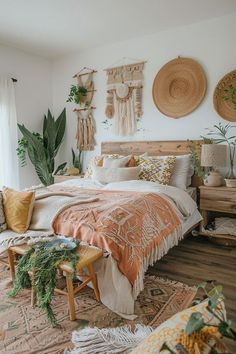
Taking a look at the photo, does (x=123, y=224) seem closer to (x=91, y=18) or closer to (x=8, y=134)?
(x=91, y=18)

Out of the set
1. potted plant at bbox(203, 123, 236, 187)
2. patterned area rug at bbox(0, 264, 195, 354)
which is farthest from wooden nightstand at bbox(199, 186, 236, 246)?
patterned area rug at bbox(0, 264, 195, 354)

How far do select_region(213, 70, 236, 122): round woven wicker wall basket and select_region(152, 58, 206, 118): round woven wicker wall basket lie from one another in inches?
7.2

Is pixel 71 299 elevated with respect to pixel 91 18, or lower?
lower

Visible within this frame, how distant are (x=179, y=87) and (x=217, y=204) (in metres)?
1.61

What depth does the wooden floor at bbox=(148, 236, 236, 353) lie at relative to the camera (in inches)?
90.7

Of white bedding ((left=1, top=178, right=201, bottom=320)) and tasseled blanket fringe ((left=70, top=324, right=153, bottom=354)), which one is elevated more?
white bedding ((left=1, top=178, right=201, bottom=320))

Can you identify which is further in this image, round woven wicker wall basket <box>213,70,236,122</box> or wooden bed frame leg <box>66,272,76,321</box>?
round woven wicker wall basket <box>213,70,236,122</box>

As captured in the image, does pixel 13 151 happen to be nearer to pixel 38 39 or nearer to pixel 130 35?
pixel 38 39

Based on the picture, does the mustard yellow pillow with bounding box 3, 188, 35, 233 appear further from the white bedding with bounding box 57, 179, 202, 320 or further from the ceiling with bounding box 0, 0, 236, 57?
the ceiling with bounding box 0, 0, 236, 57

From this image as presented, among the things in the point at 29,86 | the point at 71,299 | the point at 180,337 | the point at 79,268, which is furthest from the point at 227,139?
the point at 29,86

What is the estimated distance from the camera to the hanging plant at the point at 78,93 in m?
4.45

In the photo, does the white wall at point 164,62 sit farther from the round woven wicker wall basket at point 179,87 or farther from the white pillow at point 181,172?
the white pillow at point 181,172

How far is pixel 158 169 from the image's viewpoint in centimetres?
330

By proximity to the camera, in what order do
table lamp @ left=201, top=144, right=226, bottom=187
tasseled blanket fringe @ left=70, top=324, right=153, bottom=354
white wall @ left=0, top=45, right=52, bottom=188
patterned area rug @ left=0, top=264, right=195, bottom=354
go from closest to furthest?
tasseled blanket fringe @ left=70, top=324, right=153, bottom=354, patterned area rug @ left=0, top=264, right=195, bottom=354, table lamp @ left=201, top=144, right=226, bottom=187, white wall @ left=0, top=45, right=52, bottom=188
